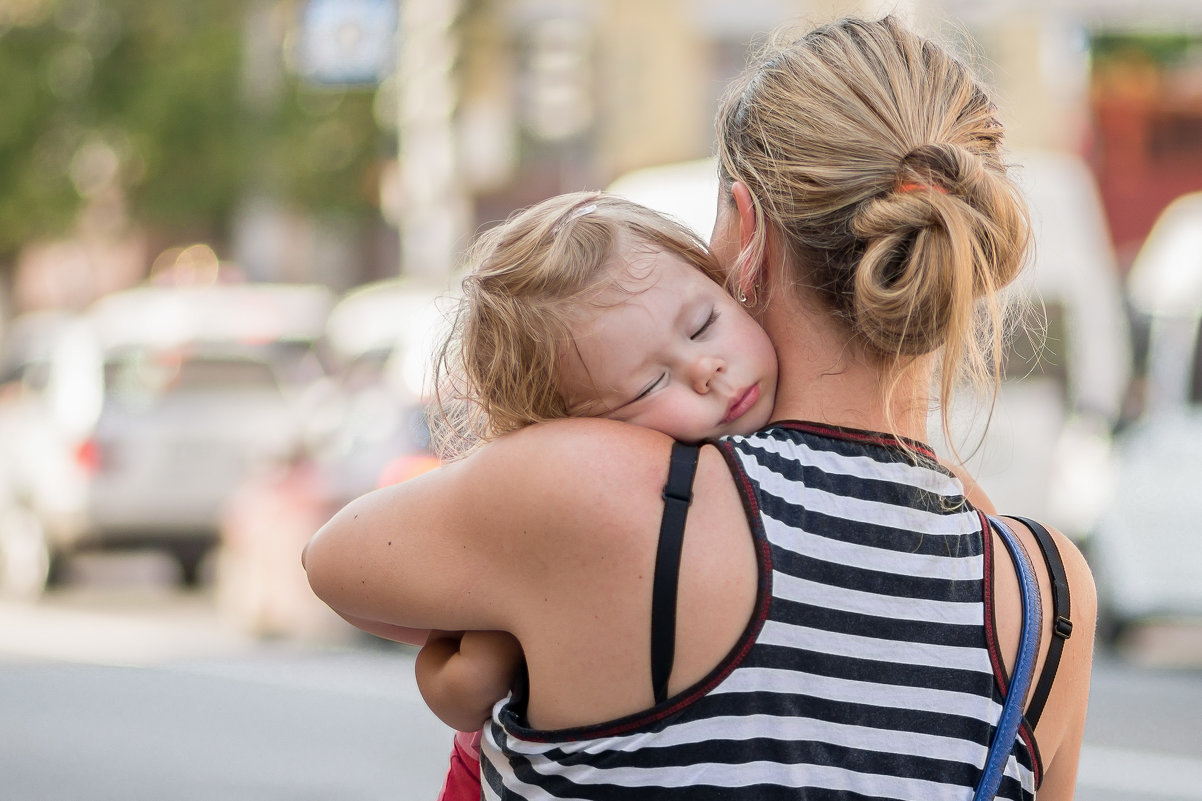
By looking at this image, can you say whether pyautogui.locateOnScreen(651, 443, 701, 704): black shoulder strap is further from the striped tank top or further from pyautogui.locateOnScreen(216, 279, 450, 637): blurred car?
pyautogui.locateOnScreen(216, 279, 450, 637): blurred car

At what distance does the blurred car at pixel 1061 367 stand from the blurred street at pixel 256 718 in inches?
39.4

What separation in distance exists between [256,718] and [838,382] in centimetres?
589

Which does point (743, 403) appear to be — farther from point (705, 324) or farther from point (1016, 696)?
point (1016, 696)

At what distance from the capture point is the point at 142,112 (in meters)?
25.1

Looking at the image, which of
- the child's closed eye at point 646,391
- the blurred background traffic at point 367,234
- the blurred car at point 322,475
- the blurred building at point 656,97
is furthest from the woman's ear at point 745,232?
the blurred building at point 656,97

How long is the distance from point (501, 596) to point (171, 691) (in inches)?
264

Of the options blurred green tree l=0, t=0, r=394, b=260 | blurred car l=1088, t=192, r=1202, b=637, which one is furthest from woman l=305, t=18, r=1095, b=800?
blurred green tree l=0, t=0, r=394, b=260

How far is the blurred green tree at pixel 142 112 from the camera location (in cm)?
2470

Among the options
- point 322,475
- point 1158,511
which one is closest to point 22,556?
point 322,475

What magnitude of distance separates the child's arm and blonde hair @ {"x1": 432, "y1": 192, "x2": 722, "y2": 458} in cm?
22

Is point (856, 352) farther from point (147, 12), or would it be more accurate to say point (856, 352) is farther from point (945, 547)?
point (147, 12)

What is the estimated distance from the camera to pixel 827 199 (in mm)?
1692

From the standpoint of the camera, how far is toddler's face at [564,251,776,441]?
1.78m

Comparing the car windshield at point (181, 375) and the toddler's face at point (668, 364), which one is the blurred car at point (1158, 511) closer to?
the car windshield at point (181, 375)
